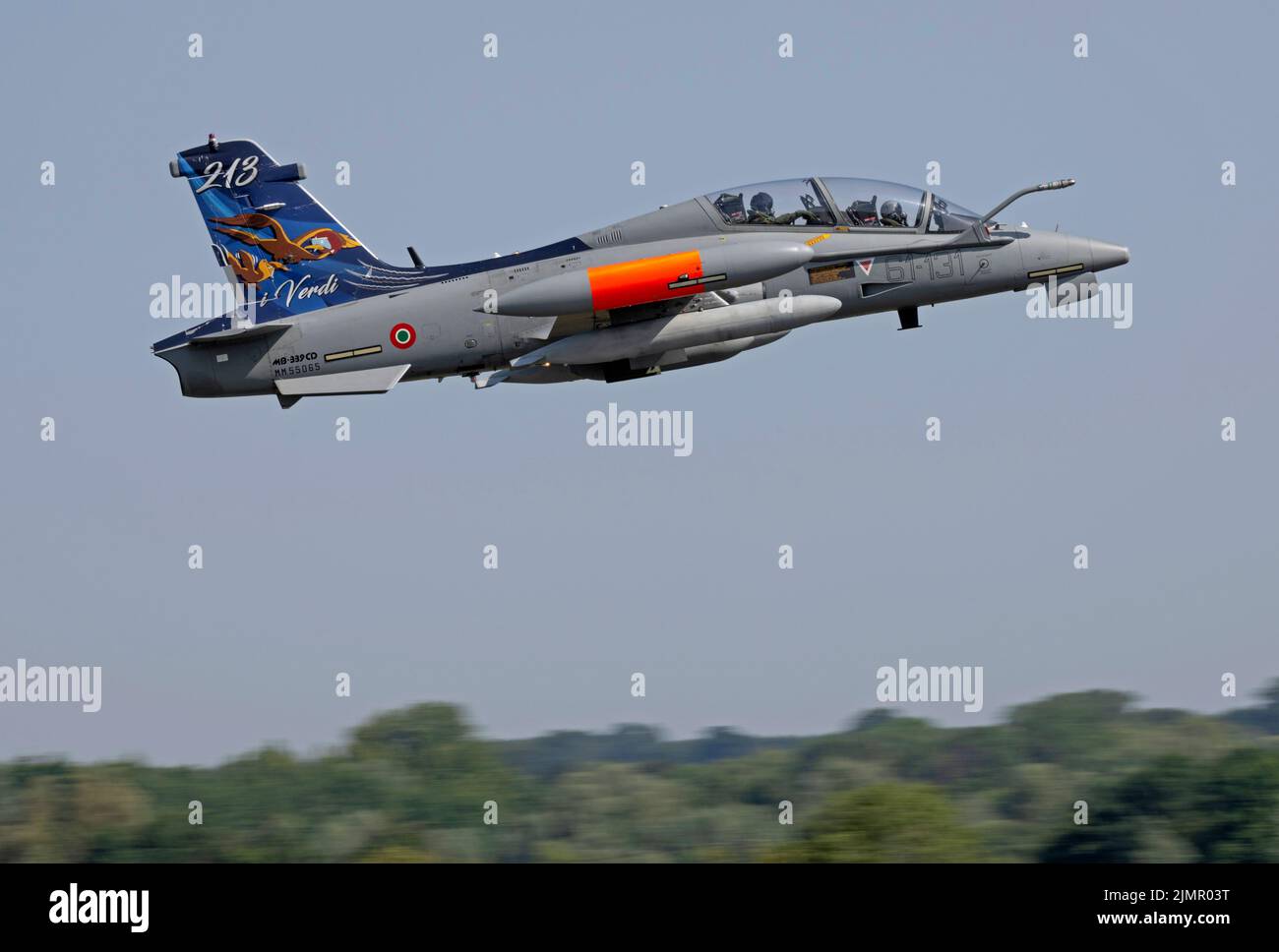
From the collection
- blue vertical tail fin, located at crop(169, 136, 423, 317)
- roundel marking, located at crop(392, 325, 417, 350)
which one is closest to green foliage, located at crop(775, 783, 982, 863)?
roundel marking, located at crop(392, 325, 417, 350)

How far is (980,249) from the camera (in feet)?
72.1

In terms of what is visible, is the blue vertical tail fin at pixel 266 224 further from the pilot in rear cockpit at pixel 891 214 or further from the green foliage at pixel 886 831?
the green foliage at pixel 886 831

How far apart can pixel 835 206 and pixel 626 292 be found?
317cm

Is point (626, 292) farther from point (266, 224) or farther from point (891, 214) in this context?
point (266, 224)

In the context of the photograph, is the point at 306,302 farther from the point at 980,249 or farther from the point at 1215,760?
the point at 1215,760

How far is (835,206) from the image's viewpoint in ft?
71.0

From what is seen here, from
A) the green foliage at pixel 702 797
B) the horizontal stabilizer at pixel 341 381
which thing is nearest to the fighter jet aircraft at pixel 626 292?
the horizontal stabilizer at pixel 341 381

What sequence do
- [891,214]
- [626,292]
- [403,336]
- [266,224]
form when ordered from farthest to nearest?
[266,224], [891,214], [403,336], [626,292]

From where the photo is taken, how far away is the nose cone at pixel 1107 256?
2231 cm

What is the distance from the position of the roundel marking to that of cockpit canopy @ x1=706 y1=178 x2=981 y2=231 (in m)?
4.02

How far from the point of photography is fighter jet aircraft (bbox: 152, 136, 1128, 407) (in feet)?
68.2

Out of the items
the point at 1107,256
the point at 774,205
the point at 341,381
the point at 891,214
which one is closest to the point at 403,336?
the point at 341,381

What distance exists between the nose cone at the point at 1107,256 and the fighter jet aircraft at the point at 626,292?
0.08ft
